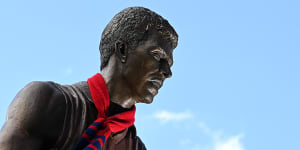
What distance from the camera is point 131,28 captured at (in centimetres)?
483

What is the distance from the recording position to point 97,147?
171 inches

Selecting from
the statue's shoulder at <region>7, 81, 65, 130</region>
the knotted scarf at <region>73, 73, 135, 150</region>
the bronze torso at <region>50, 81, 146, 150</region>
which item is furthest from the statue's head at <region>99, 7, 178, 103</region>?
the statue's shoulder at <region>7, 81, 65, 130</region>

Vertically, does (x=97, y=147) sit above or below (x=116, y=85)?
below

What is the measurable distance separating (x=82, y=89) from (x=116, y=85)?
315mm

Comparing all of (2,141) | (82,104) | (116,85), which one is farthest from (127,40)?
(2,141)

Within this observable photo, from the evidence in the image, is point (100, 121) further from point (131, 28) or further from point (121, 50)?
point (131, 28)

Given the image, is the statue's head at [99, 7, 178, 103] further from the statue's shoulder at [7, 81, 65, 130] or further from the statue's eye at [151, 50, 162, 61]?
the statue's shoulder at [7, 81, 65, 130]

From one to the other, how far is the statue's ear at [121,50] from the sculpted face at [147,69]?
4cm

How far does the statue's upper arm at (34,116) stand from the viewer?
13.3 feet

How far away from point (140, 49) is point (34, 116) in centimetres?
118

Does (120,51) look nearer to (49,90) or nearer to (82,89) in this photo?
(82,89)

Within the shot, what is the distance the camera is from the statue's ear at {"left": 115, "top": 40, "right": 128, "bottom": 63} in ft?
15.6

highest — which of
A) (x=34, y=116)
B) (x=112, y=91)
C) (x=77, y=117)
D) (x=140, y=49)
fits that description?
(x=140, y=49)

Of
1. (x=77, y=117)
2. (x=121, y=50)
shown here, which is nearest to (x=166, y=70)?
(x=121, y=50)
